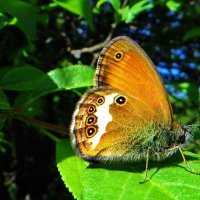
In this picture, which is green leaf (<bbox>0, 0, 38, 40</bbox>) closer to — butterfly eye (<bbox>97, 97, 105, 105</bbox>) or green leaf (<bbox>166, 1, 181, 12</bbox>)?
butterfly eye (<bbox>97, 97, 105, 105</bbox>)

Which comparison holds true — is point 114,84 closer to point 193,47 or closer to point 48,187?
point 193,47

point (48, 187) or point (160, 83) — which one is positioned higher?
point (160, 83)

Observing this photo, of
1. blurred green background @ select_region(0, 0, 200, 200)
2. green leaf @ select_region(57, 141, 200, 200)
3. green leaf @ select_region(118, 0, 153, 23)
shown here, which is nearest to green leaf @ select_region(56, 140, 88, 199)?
green leaf @ select_region(57, 141, 200, 200)

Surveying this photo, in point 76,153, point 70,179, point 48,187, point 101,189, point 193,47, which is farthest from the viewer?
point 48,187

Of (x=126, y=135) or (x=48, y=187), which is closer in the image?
(x=126, y=135)

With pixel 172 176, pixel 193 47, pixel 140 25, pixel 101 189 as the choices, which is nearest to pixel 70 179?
pixel 101 189

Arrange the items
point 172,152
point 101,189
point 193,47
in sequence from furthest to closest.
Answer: point 193,47, point 172,152, point 101,189

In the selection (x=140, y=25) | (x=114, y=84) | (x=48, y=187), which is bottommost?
(x=48, y=187)
